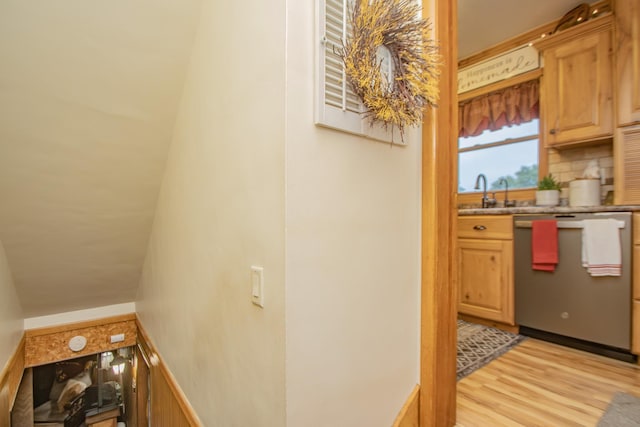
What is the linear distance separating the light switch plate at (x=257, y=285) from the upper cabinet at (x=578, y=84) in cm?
293

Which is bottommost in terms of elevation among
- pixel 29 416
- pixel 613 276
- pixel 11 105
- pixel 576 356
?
pixel 29 416

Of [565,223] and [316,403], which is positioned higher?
[565,223]

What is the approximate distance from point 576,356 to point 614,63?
219 cm

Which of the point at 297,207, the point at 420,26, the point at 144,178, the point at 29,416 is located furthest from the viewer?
the point at 29,416

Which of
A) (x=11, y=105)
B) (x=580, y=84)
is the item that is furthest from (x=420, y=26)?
(x=580, y=84)

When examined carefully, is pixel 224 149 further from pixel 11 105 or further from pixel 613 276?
pixel 613 276

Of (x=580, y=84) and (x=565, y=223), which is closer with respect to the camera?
(x=565, y=223)

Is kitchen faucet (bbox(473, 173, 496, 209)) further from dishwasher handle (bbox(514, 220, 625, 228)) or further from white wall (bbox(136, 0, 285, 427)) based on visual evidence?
white wall (bbox(136, 0, 285, 427))

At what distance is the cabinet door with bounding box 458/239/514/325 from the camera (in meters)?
2.60

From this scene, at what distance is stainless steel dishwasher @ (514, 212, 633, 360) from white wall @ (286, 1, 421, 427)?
66.1 inches

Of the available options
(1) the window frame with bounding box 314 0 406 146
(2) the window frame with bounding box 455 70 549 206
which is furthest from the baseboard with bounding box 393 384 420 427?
(2) the window frame with bounding box 455 70 549 206

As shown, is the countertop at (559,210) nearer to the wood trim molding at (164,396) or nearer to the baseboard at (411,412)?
the baseboard at (411,412)

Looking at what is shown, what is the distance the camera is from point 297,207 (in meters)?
0.88

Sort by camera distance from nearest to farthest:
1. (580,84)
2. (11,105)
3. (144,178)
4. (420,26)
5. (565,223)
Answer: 1. (420,26)
2. (11,105)
3. (144,178)
4. (565,223)
5. (580,84)
